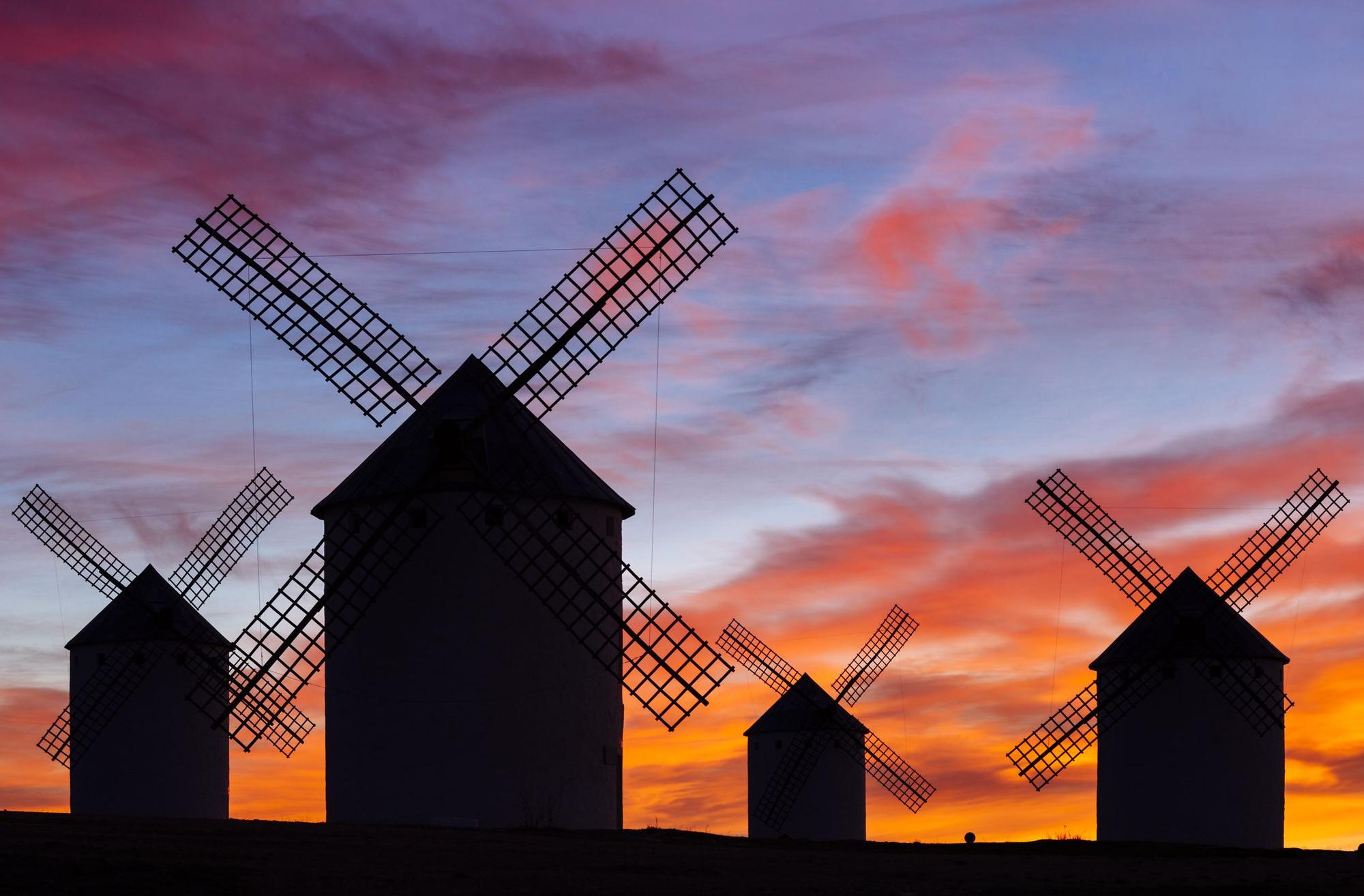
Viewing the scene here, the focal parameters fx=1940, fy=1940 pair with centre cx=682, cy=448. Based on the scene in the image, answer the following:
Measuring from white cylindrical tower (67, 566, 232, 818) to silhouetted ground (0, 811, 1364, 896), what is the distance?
56.4 feet

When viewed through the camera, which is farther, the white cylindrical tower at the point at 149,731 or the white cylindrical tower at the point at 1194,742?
the white cylindrical tower at the point at 149,731

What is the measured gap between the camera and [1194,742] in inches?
1626

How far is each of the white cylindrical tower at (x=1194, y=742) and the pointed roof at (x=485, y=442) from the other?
14.3 m

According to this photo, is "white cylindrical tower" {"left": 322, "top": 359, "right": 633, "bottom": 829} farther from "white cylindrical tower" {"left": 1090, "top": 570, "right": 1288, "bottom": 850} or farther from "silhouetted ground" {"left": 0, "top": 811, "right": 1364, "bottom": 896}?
"white cylindrical tower" {"left": 1090, "top": 570, "right": 1288, "bottom": 850}

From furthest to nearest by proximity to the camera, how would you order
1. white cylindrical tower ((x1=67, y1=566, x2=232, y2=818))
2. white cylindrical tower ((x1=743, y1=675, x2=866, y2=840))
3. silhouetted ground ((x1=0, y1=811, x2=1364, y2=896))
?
white cylindrical tower ((x1=743, y1=675, x2=866, y2=840))
white cylindrical tower ((x1=67, y1=566, x2=232, y2=818))
silhouetted ground ((x1=0, y1=811, x2=1364, y2=896))

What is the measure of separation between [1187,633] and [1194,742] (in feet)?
7.66

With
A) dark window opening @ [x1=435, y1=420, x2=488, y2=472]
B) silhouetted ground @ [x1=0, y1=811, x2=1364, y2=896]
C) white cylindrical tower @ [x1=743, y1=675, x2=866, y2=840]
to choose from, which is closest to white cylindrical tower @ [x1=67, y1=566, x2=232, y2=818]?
white cylindrical tower @ [x1=743, y1=675, x2=866, y2=840]

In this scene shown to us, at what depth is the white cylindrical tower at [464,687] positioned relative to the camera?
3138 centimetres

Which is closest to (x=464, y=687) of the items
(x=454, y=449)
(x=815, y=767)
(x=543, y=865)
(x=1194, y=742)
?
(x=454, y=449)

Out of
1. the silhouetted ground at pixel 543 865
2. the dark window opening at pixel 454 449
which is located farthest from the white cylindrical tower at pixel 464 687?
the silhouetted ground at pixel 543 865

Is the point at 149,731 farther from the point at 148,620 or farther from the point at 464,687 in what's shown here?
the point at 464,687

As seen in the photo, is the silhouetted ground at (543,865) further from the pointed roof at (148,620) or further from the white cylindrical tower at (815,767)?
the white cylindrical tower at (815,767)

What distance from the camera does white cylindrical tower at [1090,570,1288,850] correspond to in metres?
41.2

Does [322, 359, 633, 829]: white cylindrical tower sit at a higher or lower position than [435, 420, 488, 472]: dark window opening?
lower
